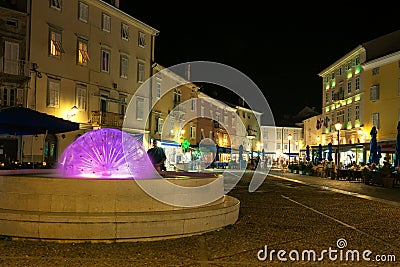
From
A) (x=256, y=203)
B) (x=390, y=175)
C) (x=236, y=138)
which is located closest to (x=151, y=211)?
(x=256, y=203)

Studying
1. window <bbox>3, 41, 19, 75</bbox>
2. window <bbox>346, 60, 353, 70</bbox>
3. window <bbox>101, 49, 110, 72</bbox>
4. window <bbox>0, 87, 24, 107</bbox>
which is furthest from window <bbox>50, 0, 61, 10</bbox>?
window <bbox>346, 60, 353, 70</bbox>

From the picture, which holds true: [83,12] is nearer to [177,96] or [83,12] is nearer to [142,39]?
[142,39]

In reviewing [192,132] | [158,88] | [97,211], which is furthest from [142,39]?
[97,211]

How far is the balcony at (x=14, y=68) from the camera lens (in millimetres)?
26578

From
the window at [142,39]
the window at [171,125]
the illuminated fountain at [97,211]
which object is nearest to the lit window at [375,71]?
the window at [171,125]

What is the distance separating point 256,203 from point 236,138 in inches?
2782

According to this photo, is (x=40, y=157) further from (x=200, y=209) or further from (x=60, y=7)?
(x=200, y=209)

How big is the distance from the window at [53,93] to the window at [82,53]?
10.1 ft

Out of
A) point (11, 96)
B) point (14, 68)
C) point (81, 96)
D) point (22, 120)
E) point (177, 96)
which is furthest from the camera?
point (177, 96)

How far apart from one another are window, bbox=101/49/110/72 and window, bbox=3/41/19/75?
355 inches

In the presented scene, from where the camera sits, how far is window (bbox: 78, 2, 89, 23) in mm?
32553

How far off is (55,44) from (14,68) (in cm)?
391

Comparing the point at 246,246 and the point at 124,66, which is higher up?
the point at 124,66

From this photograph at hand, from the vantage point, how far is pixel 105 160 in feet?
36.6
